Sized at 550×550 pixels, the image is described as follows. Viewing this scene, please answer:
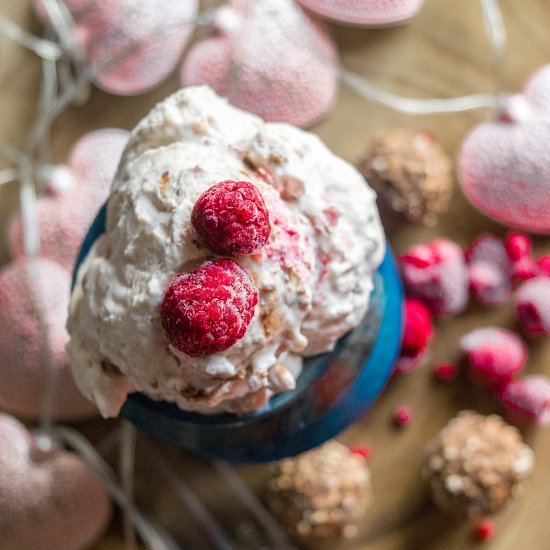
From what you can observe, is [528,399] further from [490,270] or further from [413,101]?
[413,101]

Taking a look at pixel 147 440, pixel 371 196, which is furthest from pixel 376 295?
pixel 147 440

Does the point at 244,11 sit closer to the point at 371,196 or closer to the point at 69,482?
the point at 371,196

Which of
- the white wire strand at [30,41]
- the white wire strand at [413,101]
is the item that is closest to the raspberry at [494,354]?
the white wire strand at [413,101]

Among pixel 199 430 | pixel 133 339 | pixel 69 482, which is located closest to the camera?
pixel 133 339

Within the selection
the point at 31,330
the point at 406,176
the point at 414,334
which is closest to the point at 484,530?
the point at 414,334

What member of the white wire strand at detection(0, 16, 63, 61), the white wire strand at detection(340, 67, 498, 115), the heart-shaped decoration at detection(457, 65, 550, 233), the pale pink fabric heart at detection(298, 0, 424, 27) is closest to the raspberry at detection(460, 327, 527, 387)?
the heart-shaped decoration at detection(457, 65, 550, 233)
